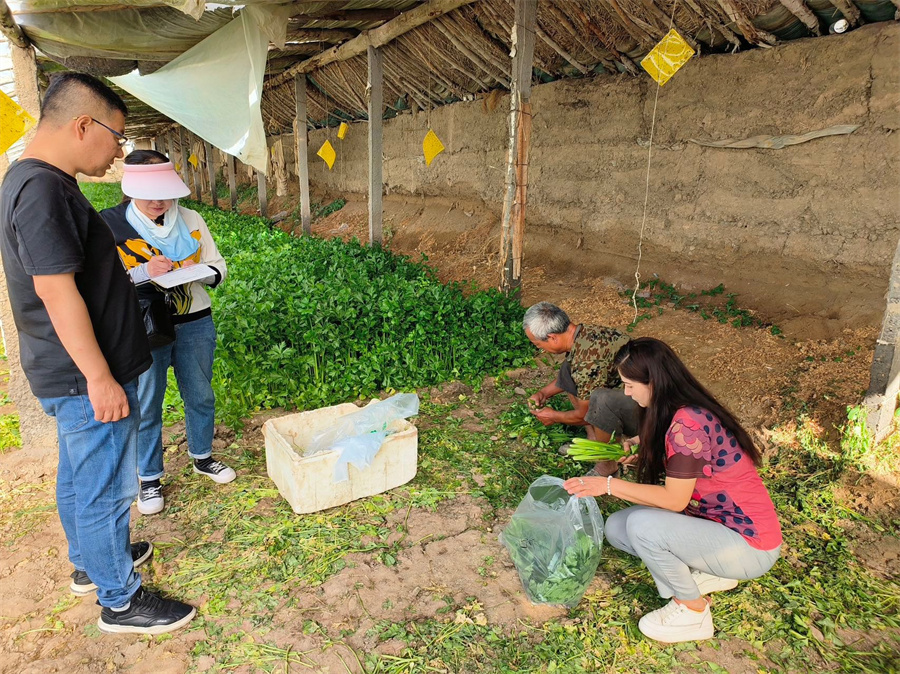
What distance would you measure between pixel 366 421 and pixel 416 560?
0.89 meters

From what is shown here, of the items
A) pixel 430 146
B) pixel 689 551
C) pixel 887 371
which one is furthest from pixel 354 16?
pixel 689 551

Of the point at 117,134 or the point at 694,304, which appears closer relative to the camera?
the point at 117,134

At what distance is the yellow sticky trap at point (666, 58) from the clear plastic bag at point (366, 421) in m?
3.47

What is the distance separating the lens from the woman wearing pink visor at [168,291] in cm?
271

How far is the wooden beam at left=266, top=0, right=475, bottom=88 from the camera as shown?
633cm

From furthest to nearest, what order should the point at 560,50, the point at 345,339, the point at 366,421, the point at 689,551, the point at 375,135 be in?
the point at 375,135 → the point at 560,50 → the point at 345,339 → the point at 366,421 → the point at 689,551

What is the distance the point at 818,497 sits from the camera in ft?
10.4

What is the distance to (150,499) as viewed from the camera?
308 cm

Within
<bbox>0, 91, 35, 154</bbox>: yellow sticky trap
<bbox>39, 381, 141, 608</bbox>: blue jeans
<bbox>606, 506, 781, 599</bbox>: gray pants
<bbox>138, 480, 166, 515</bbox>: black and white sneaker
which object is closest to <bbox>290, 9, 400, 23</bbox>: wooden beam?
<bbox>0, 91, 35, 154</bbox>: yellow sticky trap

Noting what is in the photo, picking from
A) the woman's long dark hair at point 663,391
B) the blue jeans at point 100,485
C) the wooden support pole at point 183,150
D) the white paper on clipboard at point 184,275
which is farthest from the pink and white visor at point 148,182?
the wooden support pole at point 183,150

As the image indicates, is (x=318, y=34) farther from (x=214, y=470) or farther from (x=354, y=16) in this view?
(x=214, y=470)

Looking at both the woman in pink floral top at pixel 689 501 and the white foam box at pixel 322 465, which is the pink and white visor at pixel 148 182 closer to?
the white foam box at pixel 322 465

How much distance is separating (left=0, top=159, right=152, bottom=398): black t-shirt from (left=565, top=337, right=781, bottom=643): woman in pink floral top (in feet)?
6.55

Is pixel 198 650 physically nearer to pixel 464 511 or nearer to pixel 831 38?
pixel 464 511
